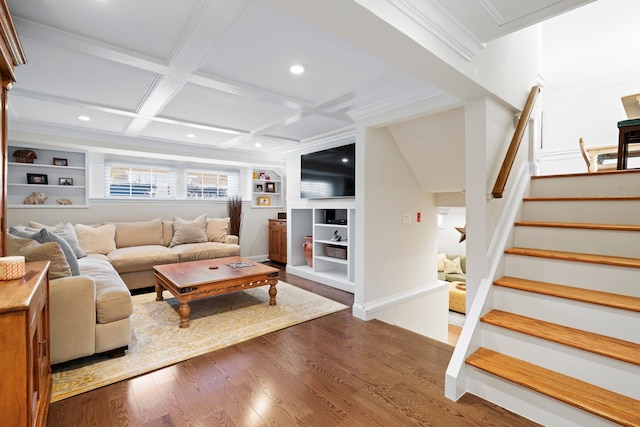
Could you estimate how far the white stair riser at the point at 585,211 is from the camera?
2.21 meters

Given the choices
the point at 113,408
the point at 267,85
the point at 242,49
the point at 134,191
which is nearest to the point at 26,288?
the point at 113,408

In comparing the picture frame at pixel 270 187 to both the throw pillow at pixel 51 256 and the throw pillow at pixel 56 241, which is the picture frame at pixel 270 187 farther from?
the throw pillow at pixel 51 256

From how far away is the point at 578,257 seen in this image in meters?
2.05

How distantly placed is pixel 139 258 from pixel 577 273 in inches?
188

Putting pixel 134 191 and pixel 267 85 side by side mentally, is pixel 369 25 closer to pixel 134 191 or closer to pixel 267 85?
pixel 267 85

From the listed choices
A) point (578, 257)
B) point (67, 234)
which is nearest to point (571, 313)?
point (578, 257)

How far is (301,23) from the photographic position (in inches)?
71.7

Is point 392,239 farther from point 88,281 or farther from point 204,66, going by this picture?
point 88,281

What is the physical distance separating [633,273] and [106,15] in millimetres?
3589

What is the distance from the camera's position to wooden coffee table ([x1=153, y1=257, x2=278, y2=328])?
2930mm

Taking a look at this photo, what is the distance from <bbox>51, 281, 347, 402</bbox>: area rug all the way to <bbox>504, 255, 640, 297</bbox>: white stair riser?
1.94 metres

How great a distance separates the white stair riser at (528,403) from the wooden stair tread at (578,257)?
37.1 inches

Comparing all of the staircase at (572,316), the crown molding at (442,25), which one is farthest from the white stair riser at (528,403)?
the crown molding at (442,25)

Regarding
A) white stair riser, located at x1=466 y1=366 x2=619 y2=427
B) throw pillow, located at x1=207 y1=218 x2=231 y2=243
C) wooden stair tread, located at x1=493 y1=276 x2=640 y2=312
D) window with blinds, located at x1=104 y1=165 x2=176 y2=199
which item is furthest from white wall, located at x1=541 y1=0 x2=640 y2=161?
window with blinds, located at x1=104 y1=165 x2=176 y2=199
